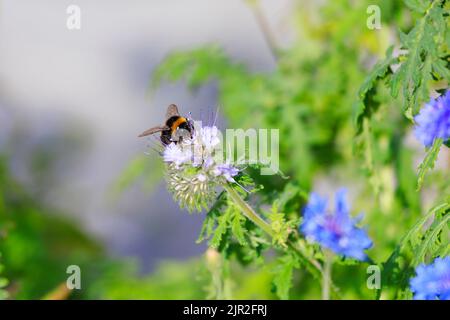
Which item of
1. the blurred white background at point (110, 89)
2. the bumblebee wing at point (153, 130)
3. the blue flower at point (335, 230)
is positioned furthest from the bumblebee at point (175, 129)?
the blurred white background at point (110, 89)

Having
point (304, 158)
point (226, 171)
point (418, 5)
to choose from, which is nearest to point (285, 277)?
point (226, 171)

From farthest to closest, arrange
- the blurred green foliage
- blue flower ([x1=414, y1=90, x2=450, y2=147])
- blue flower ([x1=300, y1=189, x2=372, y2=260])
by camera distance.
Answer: the blurred green foliage
blue flower ([x1=300, y1=189, x2=372, y2=260])
blue flower ([x1=414, y1=90, x2=450, y2=147])

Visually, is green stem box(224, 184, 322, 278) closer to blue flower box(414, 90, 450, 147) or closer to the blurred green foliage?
the blurred green foliage

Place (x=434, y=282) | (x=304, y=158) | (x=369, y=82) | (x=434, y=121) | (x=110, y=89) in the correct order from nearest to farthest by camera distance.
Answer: (x=434, y=282) → (x=434, y=121) → (x=369, y=82) → (x=304, y=158) → (x=110, y=89)

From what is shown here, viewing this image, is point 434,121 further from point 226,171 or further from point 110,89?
point 110,89

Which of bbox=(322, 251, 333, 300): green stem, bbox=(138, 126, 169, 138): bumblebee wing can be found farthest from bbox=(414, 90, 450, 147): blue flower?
bbox=(138, 126, 169, 138): bumblebee wing

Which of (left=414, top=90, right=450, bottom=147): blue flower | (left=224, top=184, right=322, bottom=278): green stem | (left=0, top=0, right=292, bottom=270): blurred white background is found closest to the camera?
(left=414, top=90, right=450, bottom=147): blue flower

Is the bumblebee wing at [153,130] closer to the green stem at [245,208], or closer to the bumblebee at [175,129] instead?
the bumblebee at [175,129]
